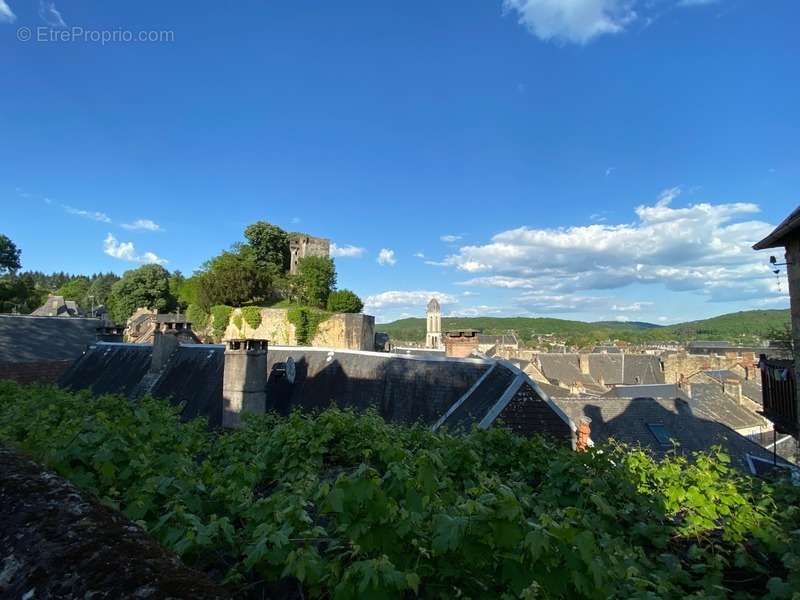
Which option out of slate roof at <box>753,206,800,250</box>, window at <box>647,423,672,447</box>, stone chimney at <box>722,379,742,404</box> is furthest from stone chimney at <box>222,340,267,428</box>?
stone chimney at <box>722,379,742,404</box>

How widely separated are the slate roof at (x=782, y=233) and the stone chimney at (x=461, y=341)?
8.77m

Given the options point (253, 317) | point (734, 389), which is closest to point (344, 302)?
point (253, 317)

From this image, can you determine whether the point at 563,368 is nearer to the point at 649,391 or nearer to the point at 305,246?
the point at 649,391

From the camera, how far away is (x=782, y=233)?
9.87 meters

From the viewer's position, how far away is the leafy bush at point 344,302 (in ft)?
112

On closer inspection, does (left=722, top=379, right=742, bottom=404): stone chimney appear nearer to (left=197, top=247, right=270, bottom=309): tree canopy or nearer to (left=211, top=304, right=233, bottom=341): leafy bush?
(left=197, top=247, right=270, bottom=309): tree canopy

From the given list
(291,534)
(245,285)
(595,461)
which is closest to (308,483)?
(291,534)

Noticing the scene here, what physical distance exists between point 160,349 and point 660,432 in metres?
21.7

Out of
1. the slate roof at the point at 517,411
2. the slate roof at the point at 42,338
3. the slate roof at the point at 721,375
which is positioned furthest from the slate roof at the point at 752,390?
the slate roof at the point at 42,338

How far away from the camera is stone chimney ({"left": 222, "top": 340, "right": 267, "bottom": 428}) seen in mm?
13977

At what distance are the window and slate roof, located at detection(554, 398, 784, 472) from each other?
0.09m

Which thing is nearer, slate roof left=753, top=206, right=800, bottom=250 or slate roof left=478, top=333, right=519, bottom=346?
slate roof left=753, top=206, right=800, bottom=250

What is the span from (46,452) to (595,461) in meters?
4.92

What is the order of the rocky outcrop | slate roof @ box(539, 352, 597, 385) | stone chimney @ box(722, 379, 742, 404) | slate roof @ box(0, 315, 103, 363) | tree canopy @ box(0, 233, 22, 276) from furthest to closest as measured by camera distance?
tree canopy @ box(0, 233, 22, 276)
slate roof @ box(539, 352, 597, 385)
stone chimney @ box(722, 379, 742, 404)
slate roof @ box(0, 315, 103, 363)
the rocky outcrop
